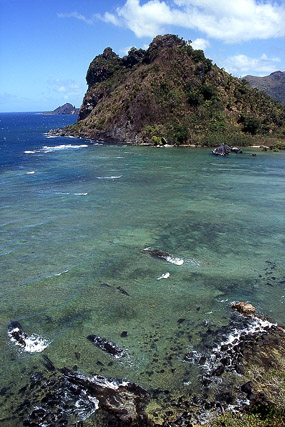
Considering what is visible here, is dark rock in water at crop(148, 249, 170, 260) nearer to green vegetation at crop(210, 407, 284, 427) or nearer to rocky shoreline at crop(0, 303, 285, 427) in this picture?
rocky shoreline at crop(0, 303, 285, 427)

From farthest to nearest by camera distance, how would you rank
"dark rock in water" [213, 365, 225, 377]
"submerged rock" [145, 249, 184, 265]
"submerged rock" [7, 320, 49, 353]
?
1. "submerged rock" [145, 249, 184, 265]
2. "submerged rock" [7, 320, 49, 353]
3. "dark rock in water" [213, 365, 225, 377]

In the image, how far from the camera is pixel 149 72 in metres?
123

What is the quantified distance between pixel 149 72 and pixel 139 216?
97712 millimetres

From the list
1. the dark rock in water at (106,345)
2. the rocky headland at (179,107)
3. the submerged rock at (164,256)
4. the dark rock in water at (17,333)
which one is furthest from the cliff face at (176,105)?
the dark rock in water at (106,345)

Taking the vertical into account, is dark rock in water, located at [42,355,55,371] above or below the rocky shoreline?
below

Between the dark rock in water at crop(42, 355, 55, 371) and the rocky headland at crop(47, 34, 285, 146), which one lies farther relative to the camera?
the rocky headland at crop(47, 34, 285, 146)

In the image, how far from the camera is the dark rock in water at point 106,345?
17.4 meters

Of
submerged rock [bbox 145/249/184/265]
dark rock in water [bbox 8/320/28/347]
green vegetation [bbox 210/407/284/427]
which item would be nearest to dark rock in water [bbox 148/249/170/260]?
submerged rock [bbox 145/249/184/265]

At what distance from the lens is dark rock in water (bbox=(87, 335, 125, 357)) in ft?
57.1

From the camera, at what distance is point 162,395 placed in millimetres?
14648

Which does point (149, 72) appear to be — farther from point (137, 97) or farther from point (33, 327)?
point (33, 327)

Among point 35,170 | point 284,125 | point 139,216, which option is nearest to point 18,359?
point 139,216

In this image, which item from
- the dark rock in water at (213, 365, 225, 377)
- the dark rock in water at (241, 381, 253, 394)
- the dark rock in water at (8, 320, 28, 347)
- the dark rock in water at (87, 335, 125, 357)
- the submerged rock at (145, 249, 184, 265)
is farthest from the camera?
the submerged rock at (145, 249, 184, 265)

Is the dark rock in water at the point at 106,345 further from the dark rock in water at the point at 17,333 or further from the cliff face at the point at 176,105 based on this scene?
the cliff face at the point at 176,105
